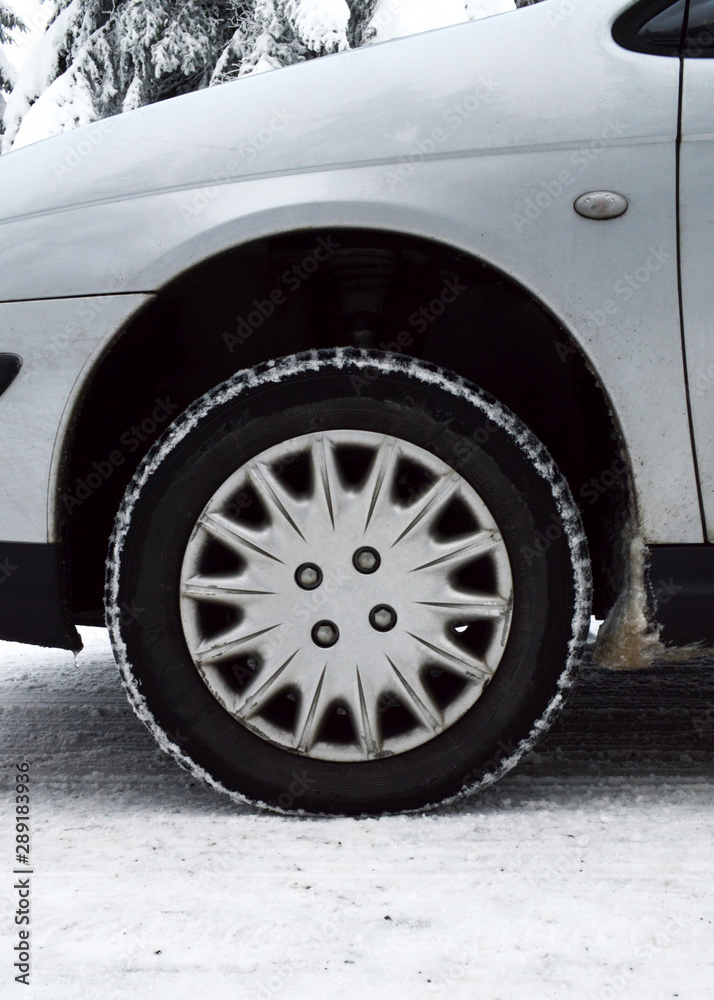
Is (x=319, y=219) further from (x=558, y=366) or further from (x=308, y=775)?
(x=308, y=775)

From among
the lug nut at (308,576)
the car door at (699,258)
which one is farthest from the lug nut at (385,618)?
the car door at (699,258)

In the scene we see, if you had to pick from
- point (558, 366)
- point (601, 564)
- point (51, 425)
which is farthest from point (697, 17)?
point (51, 425)

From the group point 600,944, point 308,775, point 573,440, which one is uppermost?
point 573,440

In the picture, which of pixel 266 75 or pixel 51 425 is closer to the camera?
pixel 51 425

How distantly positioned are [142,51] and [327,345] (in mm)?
9248

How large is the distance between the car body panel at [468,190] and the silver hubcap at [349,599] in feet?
1.07

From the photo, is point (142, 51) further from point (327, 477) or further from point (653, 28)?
point (327, 477)

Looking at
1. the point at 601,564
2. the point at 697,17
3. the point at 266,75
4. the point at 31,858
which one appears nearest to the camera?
the point at 31,858

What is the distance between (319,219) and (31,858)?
1237mm

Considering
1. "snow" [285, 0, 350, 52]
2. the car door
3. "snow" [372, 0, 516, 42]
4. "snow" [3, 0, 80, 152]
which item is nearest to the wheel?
the car door

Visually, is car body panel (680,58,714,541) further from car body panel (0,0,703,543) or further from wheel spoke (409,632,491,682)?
wheel spoke (409,632,491,682)

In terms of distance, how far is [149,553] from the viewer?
1619 millimetres

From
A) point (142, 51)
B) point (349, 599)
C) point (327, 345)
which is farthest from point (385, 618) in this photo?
point (142, 51)

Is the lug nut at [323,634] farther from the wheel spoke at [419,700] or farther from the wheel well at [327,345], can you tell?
the wheel well at [327,345]
